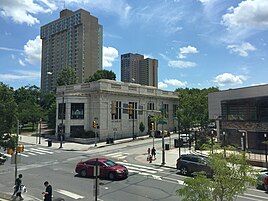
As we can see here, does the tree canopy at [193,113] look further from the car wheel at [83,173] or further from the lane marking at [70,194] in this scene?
the lane marking at [70,194]

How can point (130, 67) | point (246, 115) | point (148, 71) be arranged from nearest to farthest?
point (246, 115)
point (148, 71)
point (130, 67)

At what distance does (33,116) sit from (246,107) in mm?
47542

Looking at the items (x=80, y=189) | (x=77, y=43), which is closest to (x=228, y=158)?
(x=80, y=189)

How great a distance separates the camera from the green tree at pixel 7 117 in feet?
64.9

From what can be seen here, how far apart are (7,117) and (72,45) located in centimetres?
14568

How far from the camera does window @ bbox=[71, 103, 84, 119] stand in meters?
55.9

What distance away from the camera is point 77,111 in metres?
55.9

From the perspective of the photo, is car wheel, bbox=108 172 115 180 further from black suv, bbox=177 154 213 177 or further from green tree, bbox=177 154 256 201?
green tree, bbox=177 154 256 201

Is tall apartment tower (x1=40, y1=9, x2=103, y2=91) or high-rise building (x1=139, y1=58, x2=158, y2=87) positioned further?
tall apartment tower (x1=40, y1=9, x2=103, y2=91)

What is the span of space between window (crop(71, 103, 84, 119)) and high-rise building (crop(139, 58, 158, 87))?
82.6m

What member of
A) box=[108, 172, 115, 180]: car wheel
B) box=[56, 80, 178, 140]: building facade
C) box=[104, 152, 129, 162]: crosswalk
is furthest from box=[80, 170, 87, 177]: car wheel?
box=[56, 80, 178, 140]: building facade

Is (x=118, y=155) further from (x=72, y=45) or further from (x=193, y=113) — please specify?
(x=72, y=45)

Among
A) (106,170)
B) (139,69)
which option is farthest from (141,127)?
(139,69)

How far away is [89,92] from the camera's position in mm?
57000
